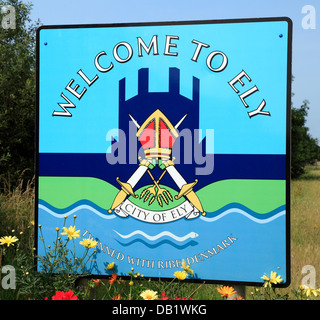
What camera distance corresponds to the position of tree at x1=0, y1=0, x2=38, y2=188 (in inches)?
308

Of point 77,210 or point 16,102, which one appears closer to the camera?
point 77,210

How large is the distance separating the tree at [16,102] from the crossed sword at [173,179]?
534cm

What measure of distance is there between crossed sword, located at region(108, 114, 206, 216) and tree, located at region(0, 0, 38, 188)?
17.5ft

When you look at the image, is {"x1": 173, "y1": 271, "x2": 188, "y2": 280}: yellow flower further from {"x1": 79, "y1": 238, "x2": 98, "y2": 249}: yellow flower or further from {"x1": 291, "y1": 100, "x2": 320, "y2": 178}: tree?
{"x1": 291, "y1": 100, "x2": 320, "y2": 178}: tree

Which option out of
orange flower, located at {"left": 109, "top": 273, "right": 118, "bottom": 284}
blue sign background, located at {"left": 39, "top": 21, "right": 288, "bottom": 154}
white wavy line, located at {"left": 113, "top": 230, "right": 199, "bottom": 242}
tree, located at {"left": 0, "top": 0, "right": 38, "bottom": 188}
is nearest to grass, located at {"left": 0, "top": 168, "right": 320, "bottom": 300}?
orange flower, located at {"left": 109, "top": 273, "right": 118, "bottom": 284}

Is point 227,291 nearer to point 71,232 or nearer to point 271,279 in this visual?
point 271,279

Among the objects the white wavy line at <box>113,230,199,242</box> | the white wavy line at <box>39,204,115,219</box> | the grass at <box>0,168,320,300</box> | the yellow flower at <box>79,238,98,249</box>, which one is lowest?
the grass at <box>0,168,320,300</box>

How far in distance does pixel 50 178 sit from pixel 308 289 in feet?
6.61

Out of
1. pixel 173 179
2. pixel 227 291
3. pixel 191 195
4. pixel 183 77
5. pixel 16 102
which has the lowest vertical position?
pixel 227 291

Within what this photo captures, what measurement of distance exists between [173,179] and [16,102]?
614cm

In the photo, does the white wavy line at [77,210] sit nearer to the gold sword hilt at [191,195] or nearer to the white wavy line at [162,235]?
the white wavy line at [162,235]

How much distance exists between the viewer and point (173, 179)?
2770 millimetres

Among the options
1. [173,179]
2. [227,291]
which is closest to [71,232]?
[173,179]

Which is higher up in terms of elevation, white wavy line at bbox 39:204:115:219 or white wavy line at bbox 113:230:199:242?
white wavy line at bbox 39:204:115:219
